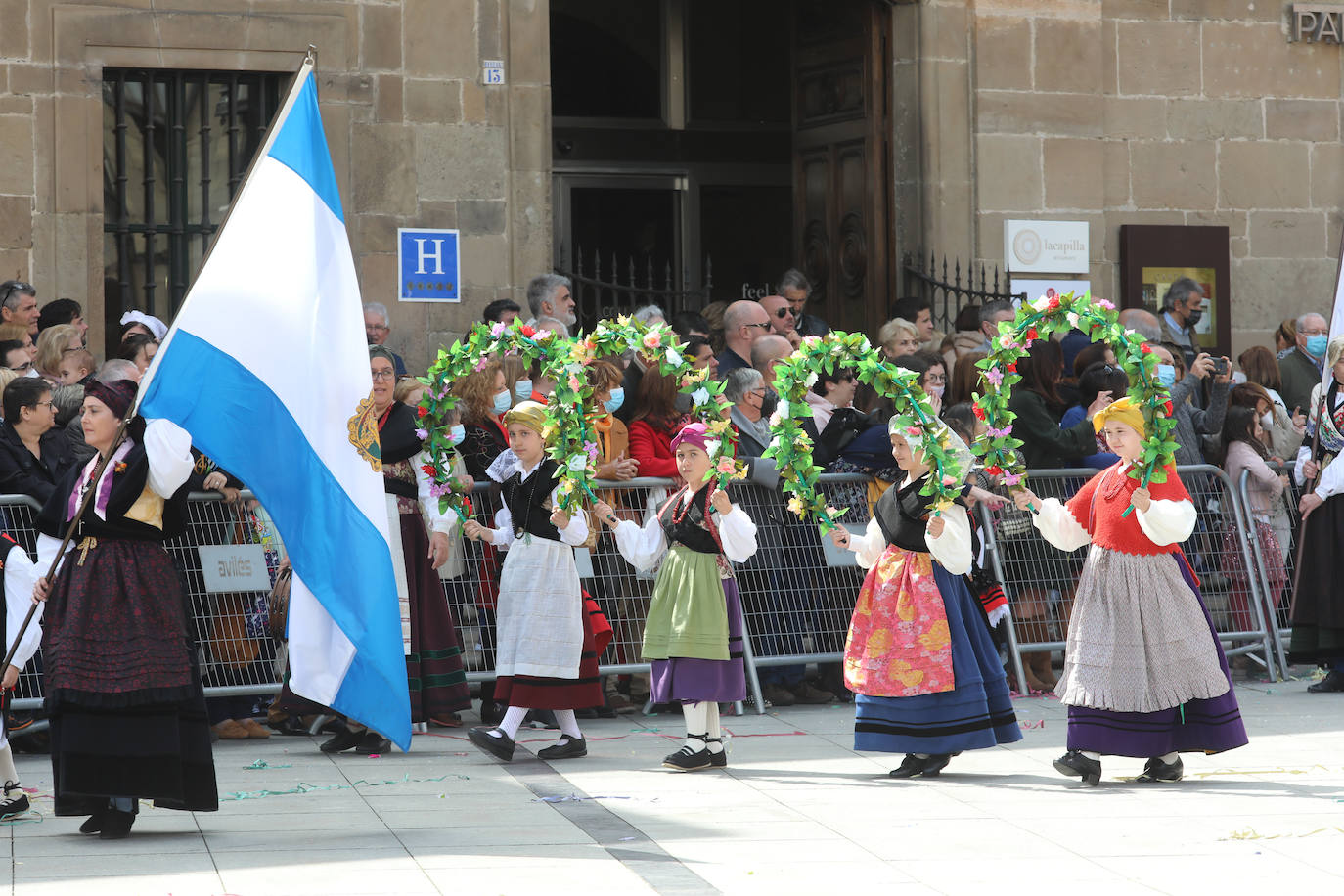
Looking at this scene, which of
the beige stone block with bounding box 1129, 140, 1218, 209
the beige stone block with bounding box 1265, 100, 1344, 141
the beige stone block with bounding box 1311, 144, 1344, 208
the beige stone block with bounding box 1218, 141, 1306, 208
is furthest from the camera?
the beige stone block with bounding box 1311, 144, 1344, 208

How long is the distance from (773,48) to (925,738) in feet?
35.9

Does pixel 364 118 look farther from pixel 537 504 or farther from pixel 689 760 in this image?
pixel 689 760

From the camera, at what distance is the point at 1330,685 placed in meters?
10.4

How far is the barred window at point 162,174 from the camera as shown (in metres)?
12.0

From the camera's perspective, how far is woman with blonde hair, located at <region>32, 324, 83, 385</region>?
370 inches

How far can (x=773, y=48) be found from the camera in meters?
17.5

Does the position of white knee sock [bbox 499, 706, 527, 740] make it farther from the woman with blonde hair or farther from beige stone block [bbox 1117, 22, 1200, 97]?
beige stone block [bbox 1117, 22, 1200, 97]

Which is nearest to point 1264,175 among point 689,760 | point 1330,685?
point 1330,685

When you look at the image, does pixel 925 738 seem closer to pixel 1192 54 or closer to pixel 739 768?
pixel 739 768

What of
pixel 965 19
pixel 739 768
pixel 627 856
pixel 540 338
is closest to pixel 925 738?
pixel 739 768

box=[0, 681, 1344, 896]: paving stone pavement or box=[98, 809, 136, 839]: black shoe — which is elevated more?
box=[98, 809, 136, 839]: black shoe

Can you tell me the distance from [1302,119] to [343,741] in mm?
9759

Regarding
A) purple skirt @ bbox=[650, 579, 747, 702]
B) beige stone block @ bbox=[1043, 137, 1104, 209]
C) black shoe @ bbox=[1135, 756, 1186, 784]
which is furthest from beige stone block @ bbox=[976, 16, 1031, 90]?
black shoe @ bbox=[1135, 756, 1186, 784]

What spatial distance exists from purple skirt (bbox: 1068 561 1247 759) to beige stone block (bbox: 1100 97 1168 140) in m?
7.64
